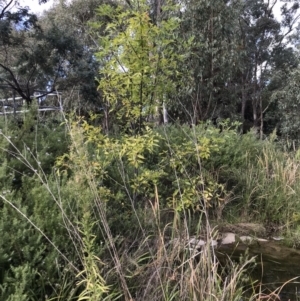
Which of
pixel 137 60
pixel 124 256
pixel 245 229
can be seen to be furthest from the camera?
pixel 245 229

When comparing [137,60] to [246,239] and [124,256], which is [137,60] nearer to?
[124,256]

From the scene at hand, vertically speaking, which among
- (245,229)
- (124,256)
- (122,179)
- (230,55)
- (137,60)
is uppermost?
(230,55)

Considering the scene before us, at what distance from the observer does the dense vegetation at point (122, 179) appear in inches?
76.9

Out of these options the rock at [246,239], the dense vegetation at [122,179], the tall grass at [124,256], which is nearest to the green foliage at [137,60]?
the dense vegetation at [122,179]

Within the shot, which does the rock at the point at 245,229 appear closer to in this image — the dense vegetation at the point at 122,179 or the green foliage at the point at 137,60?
the dense vegetation at the point at 122,179

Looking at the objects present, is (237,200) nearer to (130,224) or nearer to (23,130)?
(130,224)

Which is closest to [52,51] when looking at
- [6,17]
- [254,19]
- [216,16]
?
[6,17]

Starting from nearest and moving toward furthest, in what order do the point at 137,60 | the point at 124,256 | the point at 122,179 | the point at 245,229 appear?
the point at 124,256 → the point at 137,60 → the point at 122,179 → the point at 245,229

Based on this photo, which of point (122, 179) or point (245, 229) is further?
point (245, 229)

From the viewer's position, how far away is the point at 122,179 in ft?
9.66

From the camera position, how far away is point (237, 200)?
188 inches

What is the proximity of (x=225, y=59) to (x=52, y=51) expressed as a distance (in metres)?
4.33

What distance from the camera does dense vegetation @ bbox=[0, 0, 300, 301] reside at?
6.40 ft

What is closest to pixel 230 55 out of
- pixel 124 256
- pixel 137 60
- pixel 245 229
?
pixel 245 229
